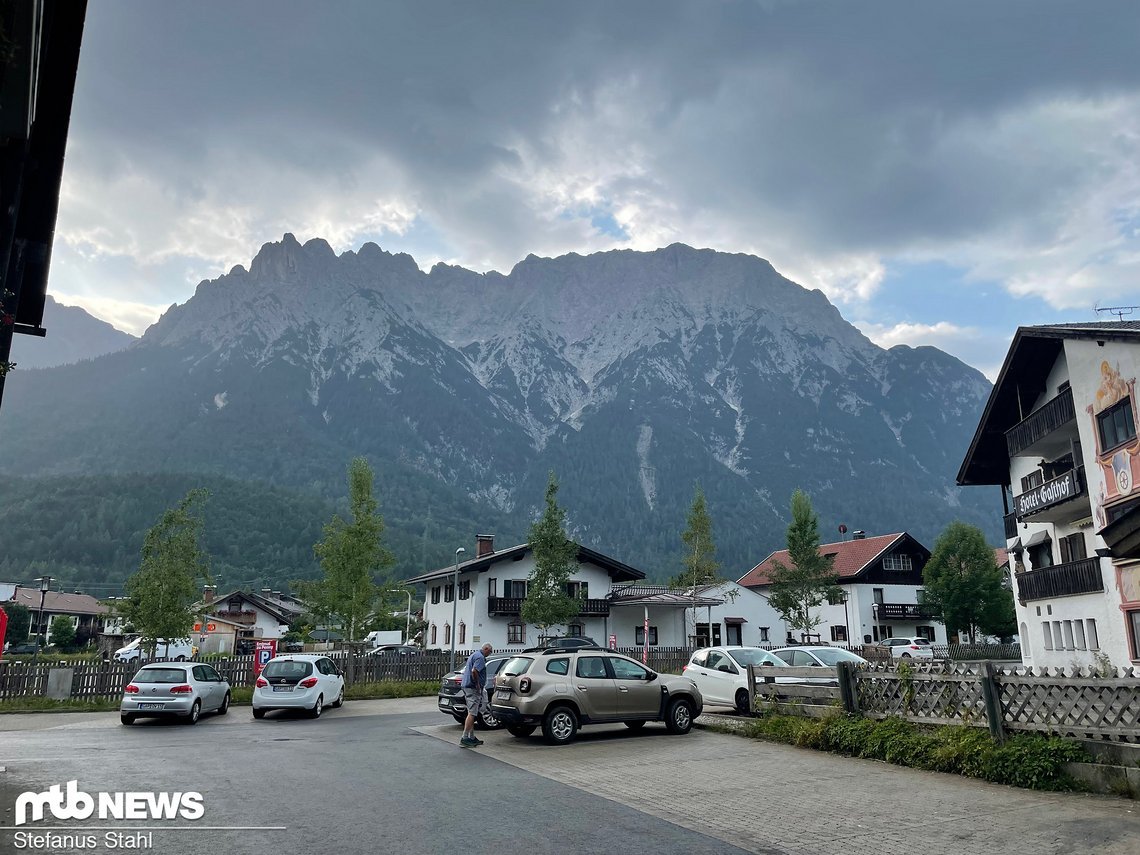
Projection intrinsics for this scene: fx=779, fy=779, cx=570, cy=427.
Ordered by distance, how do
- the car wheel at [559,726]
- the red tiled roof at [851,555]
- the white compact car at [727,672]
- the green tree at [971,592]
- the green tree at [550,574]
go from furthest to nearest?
the red tiled roof at [851,555] < the green tree at [971,592] < the green tree at [550,574] < the white compact car at [727,672] < the car wheel at [559,726]

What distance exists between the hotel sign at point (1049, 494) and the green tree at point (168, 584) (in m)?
33.9

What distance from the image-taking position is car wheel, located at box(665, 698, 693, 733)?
57.1ft

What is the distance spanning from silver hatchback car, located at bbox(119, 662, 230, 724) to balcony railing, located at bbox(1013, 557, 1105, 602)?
29763mm

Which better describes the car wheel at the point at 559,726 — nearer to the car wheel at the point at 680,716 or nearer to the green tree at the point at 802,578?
the car wheel at the point at 680,716

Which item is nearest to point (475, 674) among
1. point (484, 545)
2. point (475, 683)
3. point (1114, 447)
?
point (475, 683)

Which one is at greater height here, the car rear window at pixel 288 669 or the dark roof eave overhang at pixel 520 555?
the dark roof eave overhang at pixel 520 555

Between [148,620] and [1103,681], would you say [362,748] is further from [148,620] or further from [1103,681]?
[148,620]

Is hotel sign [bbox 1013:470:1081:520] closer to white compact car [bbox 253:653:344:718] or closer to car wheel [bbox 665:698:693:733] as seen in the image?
car wheel [bbox 665:698:693:733]

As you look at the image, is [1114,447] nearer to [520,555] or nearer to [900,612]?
[520,555]

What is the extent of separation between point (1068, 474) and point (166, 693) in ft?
99.0

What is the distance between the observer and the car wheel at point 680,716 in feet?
57.1

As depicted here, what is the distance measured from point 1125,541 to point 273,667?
22.4 m

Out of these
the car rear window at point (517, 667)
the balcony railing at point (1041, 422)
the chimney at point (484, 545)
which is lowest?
the car rear window at point (517, 667)

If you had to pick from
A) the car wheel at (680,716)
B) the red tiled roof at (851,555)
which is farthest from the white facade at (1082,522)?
the red tiled roof at (851,555)
